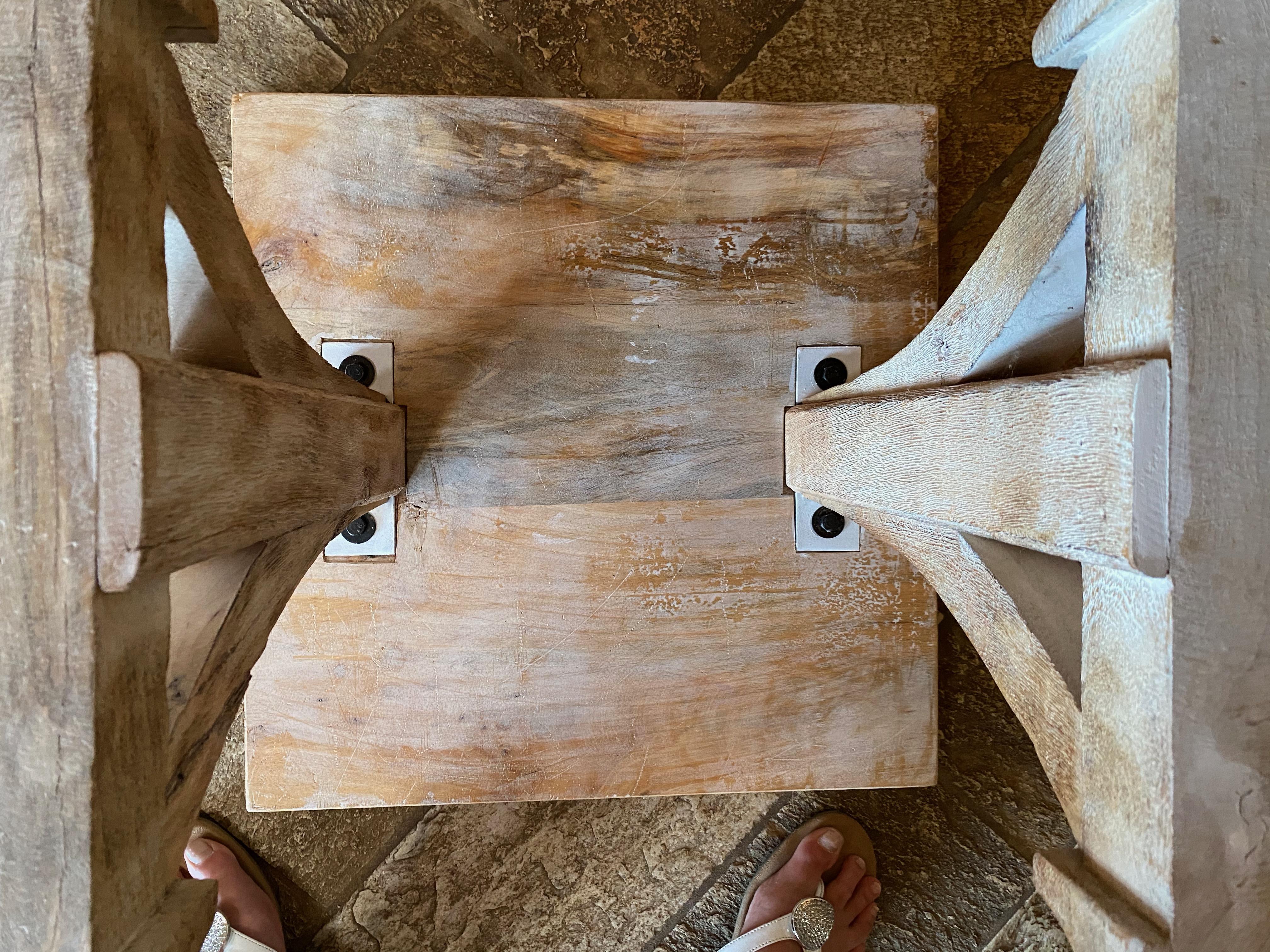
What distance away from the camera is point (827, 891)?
1.40 m

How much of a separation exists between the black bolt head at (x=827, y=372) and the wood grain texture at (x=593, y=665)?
0.17 m

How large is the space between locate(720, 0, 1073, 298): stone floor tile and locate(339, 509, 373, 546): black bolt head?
1.00 m

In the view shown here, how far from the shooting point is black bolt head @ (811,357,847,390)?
0.99 metres

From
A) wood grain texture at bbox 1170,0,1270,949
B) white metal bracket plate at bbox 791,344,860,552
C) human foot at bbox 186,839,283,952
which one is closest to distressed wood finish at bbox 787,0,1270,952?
wood grain texture at bbox 1170,0,1270,949

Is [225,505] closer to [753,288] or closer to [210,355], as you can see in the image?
[210,355]

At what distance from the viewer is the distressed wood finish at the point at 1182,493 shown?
33 centimetres

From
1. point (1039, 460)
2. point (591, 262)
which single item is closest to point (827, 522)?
point (591, 262)

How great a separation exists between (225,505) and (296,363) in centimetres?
24

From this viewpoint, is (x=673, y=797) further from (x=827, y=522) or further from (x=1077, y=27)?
(x=1077, y=27)

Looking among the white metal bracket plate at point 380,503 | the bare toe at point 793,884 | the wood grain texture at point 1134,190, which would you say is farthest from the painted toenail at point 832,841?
the wood grain texture at point 1134,190

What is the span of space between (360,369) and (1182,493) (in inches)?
34.5

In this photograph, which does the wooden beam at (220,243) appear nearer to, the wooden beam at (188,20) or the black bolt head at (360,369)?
the wooden beam at (188,20)

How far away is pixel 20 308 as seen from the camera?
1.13 feet

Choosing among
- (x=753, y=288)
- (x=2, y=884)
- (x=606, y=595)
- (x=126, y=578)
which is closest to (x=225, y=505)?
(x=126, y=578)
